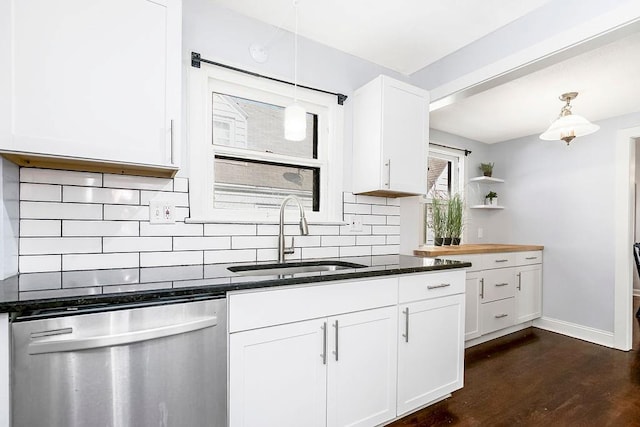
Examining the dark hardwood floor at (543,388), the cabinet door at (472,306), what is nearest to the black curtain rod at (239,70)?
the cabinet door at (472,306)

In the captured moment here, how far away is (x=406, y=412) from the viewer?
70.0 inches

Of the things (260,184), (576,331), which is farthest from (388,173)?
(576,331)

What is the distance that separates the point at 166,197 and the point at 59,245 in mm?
496

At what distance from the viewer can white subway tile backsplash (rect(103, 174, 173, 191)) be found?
157cm

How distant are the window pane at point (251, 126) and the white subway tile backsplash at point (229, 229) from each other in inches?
20.0

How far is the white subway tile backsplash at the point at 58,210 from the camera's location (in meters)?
1.41

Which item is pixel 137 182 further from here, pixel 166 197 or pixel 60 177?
pixel 60 177

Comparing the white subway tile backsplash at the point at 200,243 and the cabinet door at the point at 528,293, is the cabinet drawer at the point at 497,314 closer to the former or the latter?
the cabinet door at the point at 528,293

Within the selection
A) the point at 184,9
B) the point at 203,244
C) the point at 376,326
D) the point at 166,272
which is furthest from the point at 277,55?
the point at 376,326

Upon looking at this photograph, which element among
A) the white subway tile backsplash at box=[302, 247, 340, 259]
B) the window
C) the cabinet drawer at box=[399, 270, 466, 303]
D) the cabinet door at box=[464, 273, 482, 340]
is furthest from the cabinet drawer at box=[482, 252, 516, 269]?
the white subway tile backsplash at box=[302, 247, 340, 259]

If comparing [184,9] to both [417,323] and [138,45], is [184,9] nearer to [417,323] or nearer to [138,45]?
[138,45]

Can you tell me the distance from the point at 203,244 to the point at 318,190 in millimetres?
883

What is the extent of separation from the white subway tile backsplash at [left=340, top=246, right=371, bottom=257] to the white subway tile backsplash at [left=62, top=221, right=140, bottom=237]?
50.7 inches

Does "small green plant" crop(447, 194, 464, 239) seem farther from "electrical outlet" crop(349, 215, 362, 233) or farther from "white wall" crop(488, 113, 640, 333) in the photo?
"electrical outlet" crop(349, 215, 362, 233)
